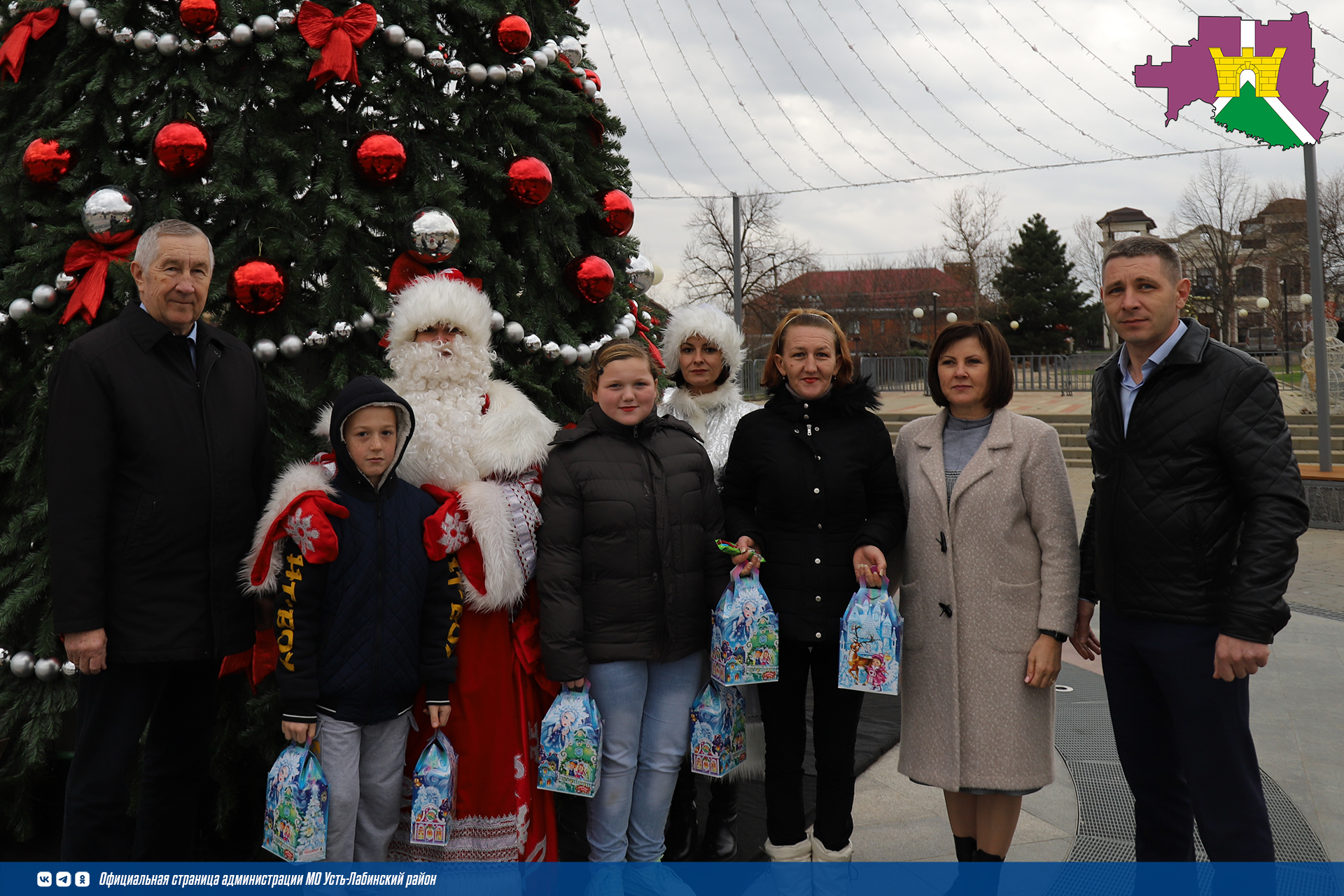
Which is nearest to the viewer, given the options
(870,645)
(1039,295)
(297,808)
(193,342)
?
(297,808)

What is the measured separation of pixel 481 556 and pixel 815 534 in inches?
44.2

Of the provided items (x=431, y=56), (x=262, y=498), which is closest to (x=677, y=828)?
(x=262, y=498)

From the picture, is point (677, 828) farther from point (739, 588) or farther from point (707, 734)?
point (739, 588)

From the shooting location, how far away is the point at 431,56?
3.25 metres

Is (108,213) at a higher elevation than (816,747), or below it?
higher

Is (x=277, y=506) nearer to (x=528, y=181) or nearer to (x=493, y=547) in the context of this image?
(x=493, y=547)

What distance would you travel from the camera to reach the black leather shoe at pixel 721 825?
337 cm

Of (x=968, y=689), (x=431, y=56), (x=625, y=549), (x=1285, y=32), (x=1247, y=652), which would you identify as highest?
(x=1285, y=32)

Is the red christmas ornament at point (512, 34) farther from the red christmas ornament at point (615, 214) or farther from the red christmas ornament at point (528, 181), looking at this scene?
the red christmas ornament at point (615, 214)

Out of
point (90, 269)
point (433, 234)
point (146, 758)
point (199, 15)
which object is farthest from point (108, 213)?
point (146, 758)

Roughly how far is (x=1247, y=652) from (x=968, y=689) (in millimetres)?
798

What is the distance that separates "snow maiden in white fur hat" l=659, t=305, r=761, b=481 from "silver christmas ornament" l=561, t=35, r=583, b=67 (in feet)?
3.79

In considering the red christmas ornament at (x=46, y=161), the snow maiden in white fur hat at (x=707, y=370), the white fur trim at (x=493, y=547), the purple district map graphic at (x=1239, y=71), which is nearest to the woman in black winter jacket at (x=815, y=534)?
the snow maiden in white fur hat at (x=707, y=370)

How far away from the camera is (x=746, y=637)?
2865mm
